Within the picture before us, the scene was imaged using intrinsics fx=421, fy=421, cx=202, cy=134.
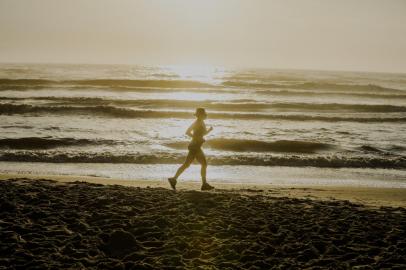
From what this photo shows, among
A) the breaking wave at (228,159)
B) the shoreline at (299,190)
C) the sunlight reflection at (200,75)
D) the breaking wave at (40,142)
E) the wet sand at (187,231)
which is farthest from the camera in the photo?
the sunlight reflection at (200,75)

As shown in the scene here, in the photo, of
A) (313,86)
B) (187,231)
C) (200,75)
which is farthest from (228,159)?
(200,75)

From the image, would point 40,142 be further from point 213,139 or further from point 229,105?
point 229,105

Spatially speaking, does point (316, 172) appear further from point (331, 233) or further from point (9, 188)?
point (9, 188)

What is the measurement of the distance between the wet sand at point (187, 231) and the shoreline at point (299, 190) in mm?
1060

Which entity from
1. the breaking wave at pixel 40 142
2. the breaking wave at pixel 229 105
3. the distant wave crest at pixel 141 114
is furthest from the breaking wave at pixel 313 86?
the breaking wave at pixel 40 142

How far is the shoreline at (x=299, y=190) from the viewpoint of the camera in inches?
388

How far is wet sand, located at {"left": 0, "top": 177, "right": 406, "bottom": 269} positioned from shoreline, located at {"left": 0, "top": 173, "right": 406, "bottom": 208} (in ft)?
3.48

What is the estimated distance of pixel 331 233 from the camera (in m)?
6.71

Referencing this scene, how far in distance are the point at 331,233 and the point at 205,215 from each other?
2.12m

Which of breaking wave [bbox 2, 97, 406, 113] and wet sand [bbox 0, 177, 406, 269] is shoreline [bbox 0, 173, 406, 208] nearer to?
wet sand [bbox 0, 177, 406, 269]

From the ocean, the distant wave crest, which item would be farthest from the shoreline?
the distant wave crest

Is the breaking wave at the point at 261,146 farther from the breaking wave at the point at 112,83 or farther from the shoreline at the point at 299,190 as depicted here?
the breaking wave at the point at 112,83

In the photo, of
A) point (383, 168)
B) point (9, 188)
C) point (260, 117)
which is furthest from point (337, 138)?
point (9, 188)

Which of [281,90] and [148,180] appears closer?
[148,180]
